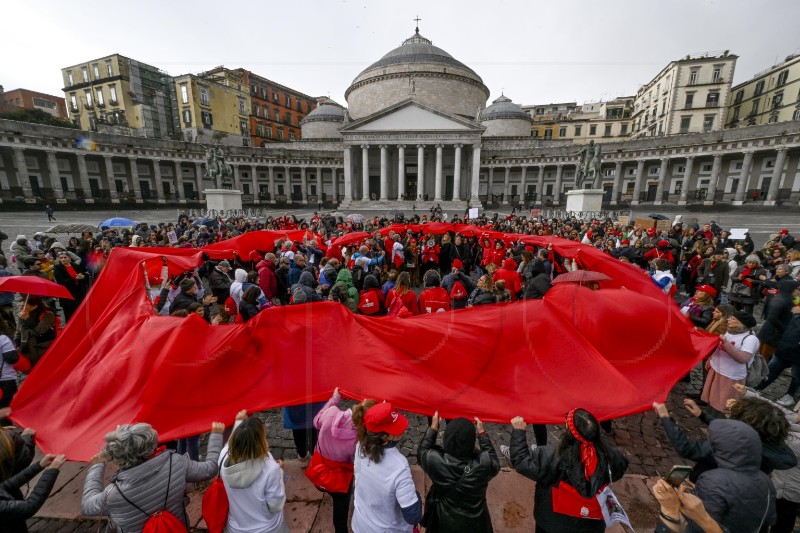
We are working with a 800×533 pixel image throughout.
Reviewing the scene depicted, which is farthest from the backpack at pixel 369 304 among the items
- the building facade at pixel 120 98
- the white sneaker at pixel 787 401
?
the building facade at pixel 120 98

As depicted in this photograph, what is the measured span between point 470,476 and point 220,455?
1911 mm

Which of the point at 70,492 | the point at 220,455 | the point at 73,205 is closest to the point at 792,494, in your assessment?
the point at 220,455

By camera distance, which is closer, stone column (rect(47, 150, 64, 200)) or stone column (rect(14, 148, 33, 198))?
stone column (rect(14, 148, 33, 198))

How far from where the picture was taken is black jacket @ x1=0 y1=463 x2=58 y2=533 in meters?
2.39

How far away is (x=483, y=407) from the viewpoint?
3516 millimetres

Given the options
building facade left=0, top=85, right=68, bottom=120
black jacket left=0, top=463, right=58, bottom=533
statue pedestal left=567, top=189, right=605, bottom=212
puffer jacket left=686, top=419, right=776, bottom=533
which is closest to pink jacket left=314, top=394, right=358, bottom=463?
black jacket left=0, top=463, right=58, bottom=533

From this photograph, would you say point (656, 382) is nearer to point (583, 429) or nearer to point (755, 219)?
point (583, 429)

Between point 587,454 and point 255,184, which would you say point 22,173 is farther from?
point 587,454

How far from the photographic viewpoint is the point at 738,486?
90.0 inches

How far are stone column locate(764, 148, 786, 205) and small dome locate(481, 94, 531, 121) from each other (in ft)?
111

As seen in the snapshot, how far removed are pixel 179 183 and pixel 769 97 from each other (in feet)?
266

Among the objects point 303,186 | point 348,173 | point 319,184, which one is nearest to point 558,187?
point 348,173

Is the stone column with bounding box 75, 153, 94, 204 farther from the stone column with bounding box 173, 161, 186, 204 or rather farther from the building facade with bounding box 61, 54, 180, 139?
the building facade with bounding box 61, 54, 180, 139

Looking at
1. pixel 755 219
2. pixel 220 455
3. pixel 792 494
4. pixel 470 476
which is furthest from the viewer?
pixel 755 219
